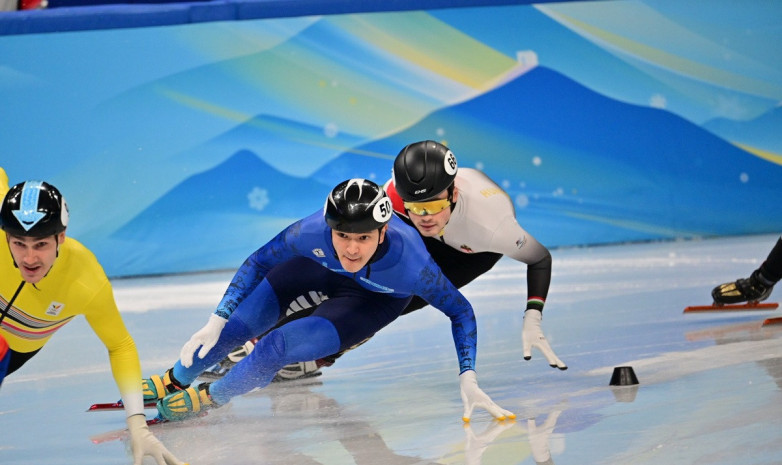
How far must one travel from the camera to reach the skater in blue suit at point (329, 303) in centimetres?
388

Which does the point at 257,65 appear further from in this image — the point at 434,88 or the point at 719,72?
the point at 719,72

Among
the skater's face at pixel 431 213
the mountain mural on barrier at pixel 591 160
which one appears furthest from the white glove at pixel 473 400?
the mountain mural on barrier at pixel 591 160

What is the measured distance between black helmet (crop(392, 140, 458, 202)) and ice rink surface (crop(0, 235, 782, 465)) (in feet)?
2.80

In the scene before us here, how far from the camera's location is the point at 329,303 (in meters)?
4.30

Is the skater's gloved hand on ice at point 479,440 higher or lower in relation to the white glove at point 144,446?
lower

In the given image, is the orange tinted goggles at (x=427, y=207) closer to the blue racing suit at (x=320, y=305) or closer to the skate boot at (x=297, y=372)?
the blue racing suit at (x=320, y=305)

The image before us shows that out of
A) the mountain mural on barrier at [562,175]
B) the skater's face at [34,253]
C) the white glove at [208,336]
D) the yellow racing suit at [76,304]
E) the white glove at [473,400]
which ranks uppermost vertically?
the mountain mural on barrier at [562,175]

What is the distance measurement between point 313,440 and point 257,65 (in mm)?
6978

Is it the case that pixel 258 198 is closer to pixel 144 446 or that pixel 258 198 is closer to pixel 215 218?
pixel 215 218

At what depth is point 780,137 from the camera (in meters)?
10.4

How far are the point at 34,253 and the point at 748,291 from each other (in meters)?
4.28

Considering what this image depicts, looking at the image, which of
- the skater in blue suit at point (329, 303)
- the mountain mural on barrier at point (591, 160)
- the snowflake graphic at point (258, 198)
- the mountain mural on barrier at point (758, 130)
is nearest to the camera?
the skater in blue suit at point (329, 303)

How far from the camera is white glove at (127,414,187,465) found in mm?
3149

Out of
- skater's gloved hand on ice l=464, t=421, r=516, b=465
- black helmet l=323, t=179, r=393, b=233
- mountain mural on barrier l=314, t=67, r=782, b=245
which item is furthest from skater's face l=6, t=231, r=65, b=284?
mountain mural on barrier l=314, t=67, r=782, b=245
